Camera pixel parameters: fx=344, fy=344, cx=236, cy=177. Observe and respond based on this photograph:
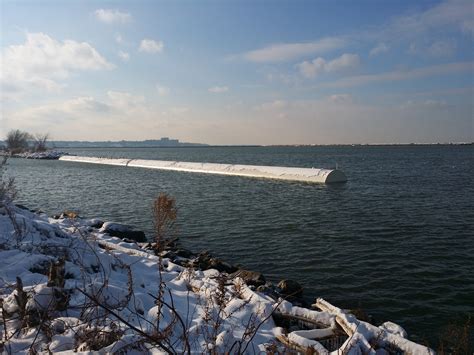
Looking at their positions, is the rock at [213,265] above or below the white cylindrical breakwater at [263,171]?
below

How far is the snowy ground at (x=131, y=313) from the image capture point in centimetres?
380

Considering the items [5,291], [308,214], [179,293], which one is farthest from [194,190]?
[5,291]

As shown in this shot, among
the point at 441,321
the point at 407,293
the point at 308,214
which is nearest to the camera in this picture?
the point at 441,321

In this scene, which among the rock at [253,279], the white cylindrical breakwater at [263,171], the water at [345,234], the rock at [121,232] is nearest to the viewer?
the rock at [253,279]

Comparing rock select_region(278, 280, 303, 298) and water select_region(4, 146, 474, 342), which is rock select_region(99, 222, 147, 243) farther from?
rock select_region(278, 280, 303, 298)

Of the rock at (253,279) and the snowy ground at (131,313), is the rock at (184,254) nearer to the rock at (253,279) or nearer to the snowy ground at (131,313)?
the snowy ground at (131,313)

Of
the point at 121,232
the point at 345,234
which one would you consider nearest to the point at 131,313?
the point at 121,232

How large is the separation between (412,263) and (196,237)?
27.9 ft

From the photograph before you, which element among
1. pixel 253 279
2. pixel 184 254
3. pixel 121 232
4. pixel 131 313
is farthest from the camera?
pixel 121 232

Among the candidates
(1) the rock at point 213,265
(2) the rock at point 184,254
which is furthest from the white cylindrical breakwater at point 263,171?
(1) the rock at point 213,265

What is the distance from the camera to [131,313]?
5.10 meters

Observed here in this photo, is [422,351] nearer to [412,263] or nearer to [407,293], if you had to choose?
[407,293]

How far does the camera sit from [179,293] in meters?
7.07

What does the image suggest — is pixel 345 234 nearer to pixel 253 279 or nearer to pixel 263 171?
pixel 253 279
